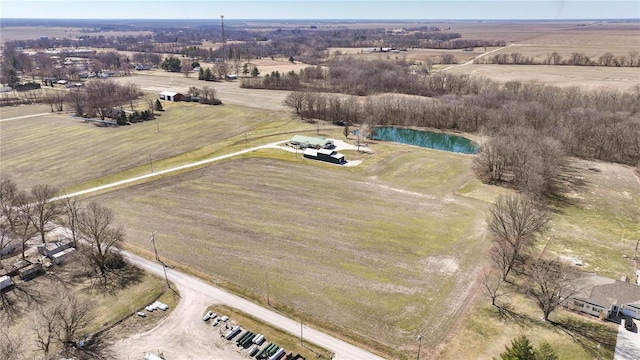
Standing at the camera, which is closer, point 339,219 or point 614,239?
point 614,239

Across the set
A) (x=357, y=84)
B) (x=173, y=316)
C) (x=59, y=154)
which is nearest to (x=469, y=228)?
(x=173, y=316)

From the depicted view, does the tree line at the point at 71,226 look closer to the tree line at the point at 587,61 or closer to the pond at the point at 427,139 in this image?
the pond at the point at 427,139

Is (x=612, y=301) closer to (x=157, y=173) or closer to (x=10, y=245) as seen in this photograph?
(x=10, y=245)

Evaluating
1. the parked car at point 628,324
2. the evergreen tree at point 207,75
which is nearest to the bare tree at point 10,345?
the parked car at point 628,324

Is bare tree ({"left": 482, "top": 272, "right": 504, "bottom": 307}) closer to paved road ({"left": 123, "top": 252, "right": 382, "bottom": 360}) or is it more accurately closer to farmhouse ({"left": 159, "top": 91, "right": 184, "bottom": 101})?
paved road ({"left": 123, "top": 252, "right": 382, "bottom": 360})

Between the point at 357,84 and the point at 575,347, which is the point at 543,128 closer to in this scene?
the point at 575,347
